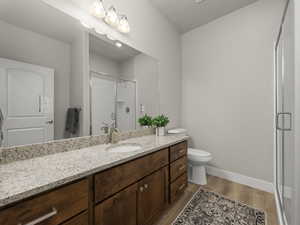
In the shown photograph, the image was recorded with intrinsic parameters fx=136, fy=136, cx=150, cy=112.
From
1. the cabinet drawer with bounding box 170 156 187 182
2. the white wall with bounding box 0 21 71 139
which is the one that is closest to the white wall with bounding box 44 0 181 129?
the white wall with bounding box 0 21 71 139

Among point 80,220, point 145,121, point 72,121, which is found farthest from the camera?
point 145,121

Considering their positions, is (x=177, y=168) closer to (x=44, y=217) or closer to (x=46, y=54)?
(x=44, y=217)

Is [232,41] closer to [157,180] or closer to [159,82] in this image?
[159,82]

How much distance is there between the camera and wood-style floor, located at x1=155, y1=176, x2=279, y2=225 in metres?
1.47

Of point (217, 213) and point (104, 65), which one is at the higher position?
point (104, 65)

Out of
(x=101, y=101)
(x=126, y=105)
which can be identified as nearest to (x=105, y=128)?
(x=101, y=101)

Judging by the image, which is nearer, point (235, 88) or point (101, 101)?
point (101, 101)

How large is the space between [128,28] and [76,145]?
4.60ft

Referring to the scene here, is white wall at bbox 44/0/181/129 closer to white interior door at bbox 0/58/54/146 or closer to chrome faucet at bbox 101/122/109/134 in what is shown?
white interior door at bbox 0/58/54/146

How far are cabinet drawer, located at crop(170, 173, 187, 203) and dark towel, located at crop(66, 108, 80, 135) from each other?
1.18 metres

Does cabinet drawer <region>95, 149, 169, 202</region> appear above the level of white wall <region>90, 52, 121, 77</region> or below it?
below

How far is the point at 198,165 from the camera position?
215 centimetres

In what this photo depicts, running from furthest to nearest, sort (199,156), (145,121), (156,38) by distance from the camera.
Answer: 1. (156,38)
2. (199,156)
3. (145,121)

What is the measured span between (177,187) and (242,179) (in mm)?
1262
